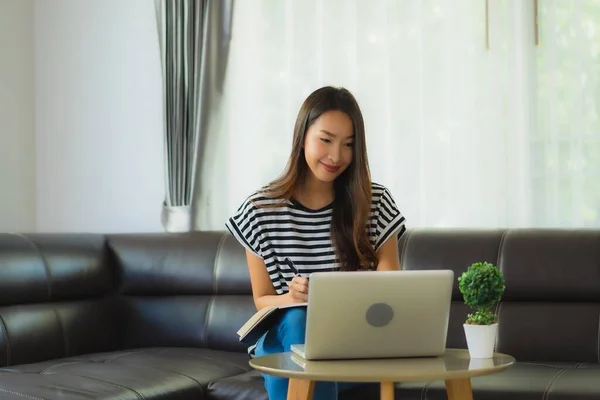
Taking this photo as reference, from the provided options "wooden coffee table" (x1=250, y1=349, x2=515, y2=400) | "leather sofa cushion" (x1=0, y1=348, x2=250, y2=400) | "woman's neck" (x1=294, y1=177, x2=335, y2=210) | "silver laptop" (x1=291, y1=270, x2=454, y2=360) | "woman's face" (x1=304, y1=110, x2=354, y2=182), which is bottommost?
"leather sofa cushion" (x1=0, y1=348, x2=250, y2=400)

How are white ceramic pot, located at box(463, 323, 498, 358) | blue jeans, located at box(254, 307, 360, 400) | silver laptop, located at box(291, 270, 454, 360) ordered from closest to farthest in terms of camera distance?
silver laptop, located at box(291, 270, 454, 360), white ceramic pot, located at box(463, 323, 498, 358), blue jeans, located at box(254, 307, 360, 400)

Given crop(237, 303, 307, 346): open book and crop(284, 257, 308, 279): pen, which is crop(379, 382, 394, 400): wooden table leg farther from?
crop(284, 257, 308, 279): pen

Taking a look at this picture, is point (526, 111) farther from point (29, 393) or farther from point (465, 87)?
point (29, 393)

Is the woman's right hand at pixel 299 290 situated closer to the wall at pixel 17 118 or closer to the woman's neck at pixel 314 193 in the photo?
the woman's neck at pixel 314 193

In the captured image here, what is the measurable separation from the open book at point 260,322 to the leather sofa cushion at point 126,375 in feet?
1.65

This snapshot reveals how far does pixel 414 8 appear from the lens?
3.59m

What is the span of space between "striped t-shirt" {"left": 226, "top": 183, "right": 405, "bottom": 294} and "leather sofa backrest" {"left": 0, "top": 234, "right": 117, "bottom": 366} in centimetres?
99

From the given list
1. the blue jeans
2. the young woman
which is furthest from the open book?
the young woman

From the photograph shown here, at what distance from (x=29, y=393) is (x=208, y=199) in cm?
160

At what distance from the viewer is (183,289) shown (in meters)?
3.55

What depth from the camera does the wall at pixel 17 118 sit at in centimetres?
422

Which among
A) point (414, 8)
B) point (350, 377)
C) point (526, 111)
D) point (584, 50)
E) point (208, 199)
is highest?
point (414, 8)

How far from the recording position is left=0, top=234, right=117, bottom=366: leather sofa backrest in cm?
316

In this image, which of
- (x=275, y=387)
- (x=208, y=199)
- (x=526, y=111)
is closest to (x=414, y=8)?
(x=526, y=111)
